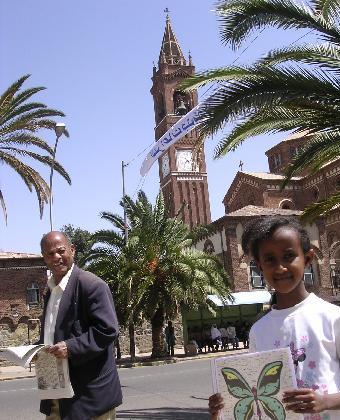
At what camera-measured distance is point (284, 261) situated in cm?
252

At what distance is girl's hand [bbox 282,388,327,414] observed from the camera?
86.4 inches

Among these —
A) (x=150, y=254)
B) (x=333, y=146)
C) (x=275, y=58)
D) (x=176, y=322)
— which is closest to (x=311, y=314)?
(x=275, y=58)

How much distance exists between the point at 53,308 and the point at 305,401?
200cm

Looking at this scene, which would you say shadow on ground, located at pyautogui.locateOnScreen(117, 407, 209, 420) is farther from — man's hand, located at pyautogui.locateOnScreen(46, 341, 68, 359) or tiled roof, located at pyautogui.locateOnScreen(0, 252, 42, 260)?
tiled roof, located at pyautogui.locateOnScreen(0, 252, 42, 260)

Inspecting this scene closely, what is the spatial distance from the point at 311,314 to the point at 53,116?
19.3 m

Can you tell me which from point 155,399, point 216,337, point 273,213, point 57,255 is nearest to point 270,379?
point 57,255

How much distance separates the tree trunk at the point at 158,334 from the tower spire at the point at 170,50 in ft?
159

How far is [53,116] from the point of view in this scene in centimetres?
2088

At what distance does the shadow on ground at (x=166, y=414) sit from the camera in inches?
370

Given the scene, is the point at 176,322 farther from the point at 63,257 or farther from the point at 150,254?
the point at 63,257

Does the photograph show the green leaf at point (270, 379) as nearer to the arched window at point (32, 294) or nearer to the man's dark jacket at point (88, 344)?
the man's dark jacket at point (88, 344)

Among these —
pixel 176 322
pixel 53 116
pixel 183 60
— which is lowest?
pixel 176 322

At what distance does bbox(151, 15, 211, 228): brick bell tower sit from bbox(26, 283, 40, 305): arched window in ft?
102

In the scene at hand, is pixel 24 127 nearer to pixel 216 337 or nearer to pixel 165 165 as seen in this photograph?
pixel 216 337
